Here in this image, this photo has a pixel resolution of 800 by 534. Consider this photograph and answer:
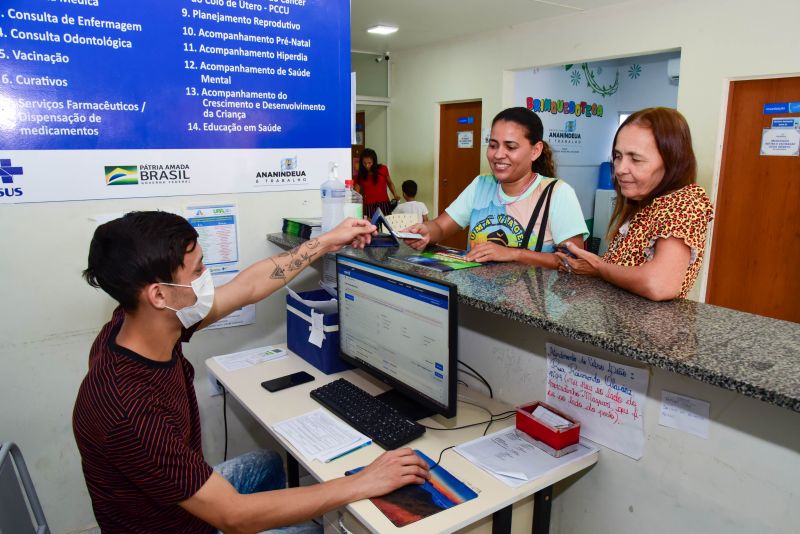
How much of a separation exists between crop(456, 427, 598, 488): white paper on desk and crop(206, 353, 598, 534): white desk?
0.02 meters

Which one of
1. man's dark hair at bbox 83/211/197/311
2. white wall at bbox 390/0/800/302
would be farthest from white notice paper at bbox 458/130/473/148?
man's dark hair at bbox 83/211/197/311

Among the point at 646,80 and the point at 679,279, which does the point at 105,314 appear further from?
the point at 646,80

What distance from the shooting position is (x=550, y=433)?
1347 mm

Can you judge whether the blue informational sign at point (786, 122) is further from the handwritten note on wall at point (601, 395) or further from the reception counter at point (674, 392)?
the handwritten note on wall at point (601, 395)

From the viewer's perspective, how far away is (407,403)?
1593mm

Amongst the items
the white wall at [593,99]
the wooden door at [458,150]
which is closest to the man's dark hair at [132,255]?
the wooden door at [458,150]

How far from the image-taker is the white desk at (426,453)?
1125 millimetres

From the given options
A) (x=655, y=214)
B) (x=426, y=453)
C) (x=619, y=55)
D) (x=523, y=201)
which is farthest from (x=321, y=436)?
(x=619, y=55)

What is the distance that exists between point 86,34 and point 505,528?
2078 millimetres

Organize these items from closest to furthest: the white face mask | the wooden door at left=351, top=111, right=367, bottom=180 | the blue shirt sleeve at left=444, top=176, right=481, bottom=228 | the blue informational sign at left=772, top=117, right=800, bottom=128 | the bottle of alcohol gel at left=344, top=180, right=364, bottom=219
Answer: the white face mask < the blue shirt sleeve at left=444, top=176, right=481, bottom=228 < the bottle of alcohol gel at left=344, top=180, right=364, bottom=219 < the blue informational sign at left=772, top=117, right=800, bottom=128 < the wooden door at left=351, top=111, right=367, bottom=180

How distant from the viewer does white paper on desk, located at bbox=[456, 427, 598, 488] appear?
125 centimetres

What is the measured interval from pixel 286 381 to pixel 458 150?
5.69 m

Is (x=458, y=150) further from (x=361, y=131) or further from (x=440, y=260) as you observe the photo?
(x=440, y=260)

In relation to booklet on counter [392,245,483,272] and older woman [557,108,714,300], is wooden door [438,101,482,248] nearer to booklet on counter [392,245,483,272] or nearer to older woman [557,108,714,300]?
booklet on counter [392,245,483,272]
